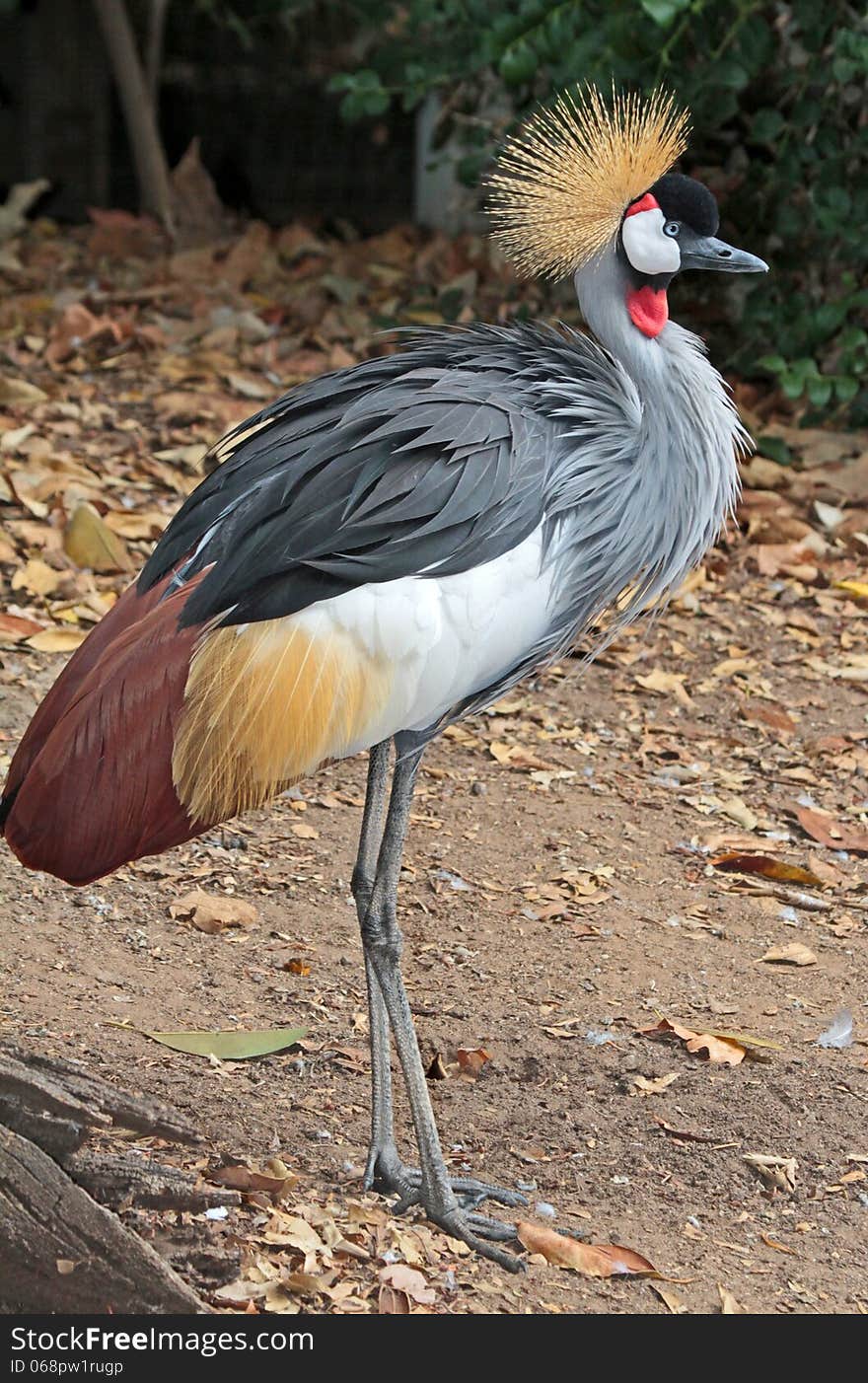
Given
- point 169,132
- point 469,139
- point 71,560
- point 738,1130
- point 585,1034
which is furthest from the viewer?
point 169,132

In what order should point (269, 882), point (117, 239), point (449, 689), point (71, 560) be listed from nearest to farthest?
1. point (449, 689)
2. point (269, 882)
3. point (71, 560)
4. point (117, 239)

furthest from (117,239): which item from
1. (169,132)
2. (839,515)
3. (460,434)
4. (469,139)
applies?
(460,434)

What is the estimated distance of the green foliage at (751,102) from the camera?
208 inches

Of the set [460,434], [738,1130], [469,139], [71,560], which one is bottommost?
[738,1130]

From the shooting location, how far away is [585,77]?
5.15 meters

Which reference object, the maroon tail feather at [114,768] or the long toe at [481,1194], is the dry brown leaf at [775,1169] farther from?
the maroon tail feather at [114,768]

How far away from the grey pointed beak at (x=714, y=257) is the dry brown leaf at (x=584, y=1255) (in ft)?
5.64

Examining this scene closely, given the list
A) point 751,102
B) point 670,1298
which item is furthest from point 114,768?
point 751,102

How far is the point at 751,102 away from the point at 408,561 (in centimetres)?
416

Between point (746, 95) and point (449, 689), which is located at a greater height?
point (746, 95)

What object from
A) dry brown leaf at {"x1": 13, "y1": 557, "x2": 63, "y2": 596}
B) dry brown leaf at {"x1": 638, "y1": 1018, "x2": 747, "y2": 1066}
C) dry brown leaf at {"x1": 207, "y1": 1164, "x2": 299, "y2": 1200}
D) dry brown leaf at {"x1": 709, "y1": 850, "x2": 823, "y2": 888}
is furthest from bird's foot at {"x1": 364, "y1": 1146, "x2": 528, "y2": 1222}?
dry brown leaf at {"x1": 13, "y1": 557, "x2": 63, "y2": 596}

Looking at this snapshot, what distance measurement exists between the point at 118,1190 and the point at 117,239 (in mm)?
6129

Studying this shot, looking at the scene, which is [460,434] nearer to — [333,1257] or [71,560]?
[333,1257]

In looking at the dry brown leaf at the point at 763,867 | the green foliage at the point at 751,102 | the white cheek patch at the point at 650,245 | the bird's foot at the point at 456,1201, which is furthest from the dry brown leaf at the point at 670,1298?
the green foliage at the point at 751,102
